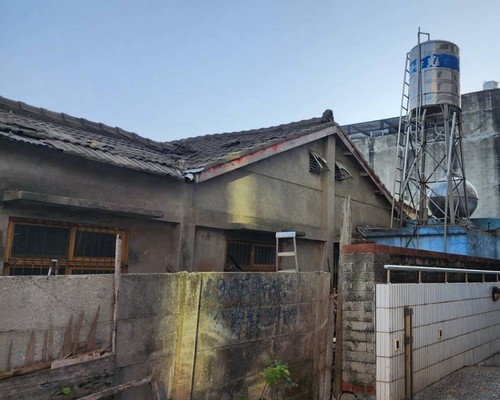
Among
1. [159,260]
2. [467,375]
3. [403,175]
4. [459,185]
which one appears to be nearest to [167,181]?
[159,260]

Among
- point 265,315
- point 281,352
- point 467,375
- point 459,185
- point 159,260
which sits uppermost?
point 459,185

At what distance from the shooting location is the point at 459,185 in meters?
15.9

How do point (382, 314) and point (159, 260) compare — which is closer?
point (382, 314)

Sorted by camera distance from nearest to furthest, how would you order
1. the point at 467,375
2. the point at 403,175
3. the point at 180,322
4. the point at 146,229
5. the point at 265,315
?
the point at 180,322 < the point at 265,315 < the point at 467,375 < the point at 146,229 < the point at 403,175

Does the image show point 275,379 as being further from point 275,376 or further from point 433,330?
point 433,330

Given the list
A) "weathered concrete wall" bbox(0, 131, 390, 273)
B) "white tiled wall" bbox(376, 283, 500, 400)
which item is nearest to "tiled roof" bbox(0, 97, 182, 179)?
"weathered concrete wall" bbox(0, 131, 390, 273)

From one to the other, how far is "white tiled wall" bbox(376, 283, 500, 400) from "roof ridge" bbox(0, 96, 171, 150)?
21.1ft

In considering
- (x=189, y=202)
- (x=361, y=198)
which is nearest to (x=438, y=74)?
(x=361, y=198)

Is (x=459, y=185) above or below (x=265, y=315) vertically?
above

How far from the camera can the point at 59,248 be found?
6836 millimetres

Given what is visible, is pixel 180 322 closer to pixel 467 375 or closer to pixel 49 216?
pixel 49 216

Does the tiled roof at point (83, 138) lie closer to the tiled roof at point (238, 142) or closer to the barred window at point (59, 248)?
the tiled roof at point (238, 142)

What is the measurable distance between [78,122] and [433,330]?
7691mm

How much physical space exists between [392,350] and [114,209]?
15.5 ft
